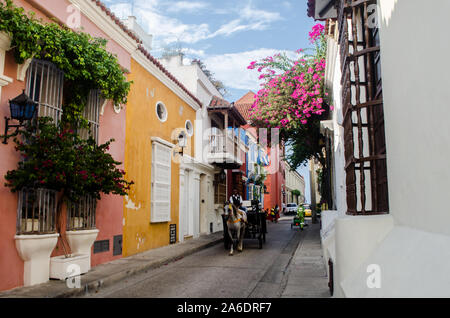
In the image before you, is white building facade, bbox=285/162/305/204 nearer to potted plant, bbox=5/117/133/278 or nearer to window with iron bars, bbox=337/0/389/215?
potted plant, bbox=5/117/133/278

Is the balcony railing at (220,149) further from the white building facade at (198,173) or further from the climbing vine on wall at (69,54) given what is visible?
the climbing vine on wall at (69,54)

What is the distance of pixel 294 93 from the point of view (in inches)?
546

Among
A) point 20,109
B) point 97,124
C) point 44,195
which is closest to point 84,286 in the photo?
point 44,195

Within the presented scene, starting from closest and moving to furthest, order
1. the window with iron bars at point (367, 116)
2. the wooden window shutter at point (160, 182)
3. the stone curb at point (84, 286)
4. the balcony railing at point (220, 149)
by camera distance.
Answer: the window with iron bars at point (367, 116)
the stone curb at point (84, 286)
the wooden window shutter at point (160, 182)
the balcony railing at point (220, 149)

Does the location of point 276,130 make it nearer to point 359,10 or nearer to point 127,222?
point 127,222

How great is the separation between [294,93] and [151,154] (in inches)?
226

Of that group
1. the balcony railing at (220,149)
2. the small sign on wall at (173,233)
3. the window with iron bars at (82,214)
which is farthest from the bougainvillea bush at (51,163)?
the balcony railing at (220,149)

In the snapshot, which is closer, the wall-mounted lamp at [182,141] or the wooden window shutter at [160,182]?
the wooden window shutter at [160,182]

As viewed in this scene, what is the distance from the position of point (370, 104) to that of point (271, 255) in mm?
7383

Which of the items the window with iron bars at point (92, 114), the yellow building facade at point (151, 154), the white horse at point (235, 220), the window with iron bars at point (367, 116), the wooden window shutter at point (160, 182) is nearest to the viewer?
the window with iron bars at point (367, 116)

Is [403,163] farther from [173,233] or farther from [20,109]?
[173,233]

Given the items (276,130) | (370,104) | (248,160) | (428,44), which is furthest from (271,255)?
(248,160)

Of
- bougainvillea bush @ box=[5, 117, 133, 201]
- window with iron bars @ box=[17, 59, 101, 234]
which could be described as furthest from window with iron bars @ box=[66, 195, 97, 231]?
bougainvillea bush @ box=[5, 117, 133, 201]

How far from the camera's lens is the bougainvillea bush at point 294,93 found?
13609 mm
